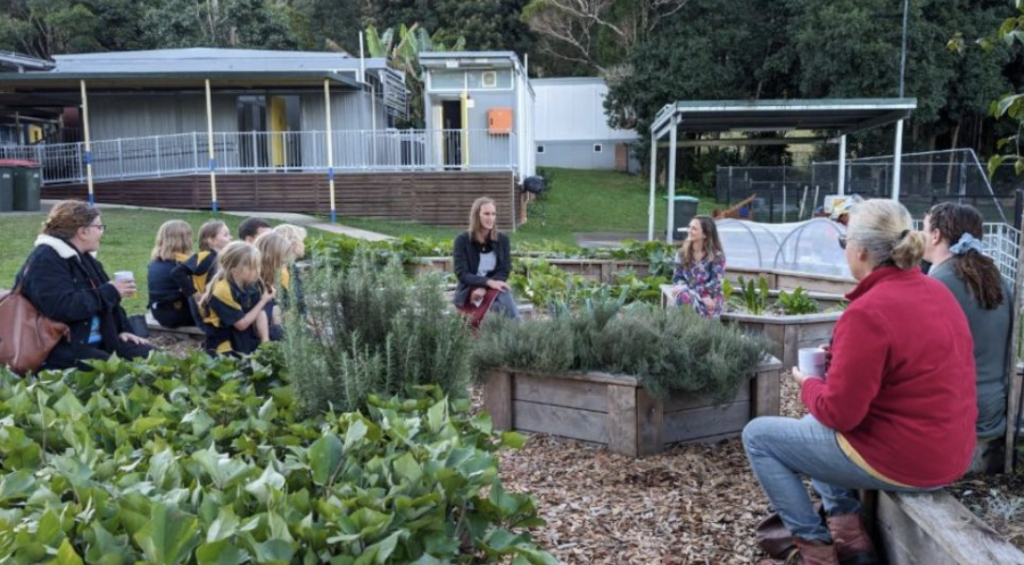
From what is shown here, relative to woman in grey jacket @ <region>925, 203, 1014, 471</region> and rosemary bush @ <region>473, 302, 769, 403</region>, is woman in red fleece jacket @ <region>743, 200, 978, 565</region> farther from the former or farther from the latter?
rosemary bush @ <region>473, 302, 769, 403</region>

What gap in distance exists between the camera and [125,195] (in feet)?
77.1

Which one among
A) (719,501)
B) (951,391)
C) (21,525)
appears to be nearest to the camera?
(21,525)

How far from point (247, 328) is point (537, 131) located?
38.6 m

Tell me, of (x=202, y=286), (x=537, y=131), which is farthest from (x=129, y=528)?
(x=537, y=131)

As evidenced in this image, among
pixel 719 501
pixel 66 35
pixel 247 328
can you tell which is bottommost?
pixel 719 501

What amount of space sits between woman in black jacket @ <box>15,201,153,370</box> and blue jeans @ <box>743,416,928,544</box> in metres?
3.50

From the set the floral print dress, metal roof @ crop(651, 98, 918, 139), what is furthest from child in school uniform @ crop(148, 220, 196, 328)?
metal roof @ crop(651, 98, 918, 139)

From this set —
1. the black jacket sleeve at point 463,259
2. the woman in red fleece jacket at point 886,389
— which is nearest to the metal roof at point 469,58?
the black jacket sleeve at point 463,259

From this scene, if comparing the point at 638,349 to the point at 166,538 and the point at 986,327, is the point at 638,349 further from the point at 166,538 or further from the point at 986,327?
the point at 166,538

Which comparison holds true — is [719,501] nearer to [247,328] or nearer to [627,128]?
[247,328]

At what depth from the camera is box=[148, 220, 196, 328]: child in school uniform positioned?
6.97 metres

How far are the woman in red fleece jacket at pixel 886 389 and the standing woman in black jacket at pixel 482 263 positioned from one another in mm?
3963

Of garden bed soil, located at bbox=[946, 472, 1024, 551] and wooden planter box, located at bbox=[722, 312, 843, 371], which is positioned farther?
wooden planter box, located at bbox=[722, 312, 843, 371]

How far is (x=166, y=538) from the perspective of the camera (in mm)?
→ 1944
